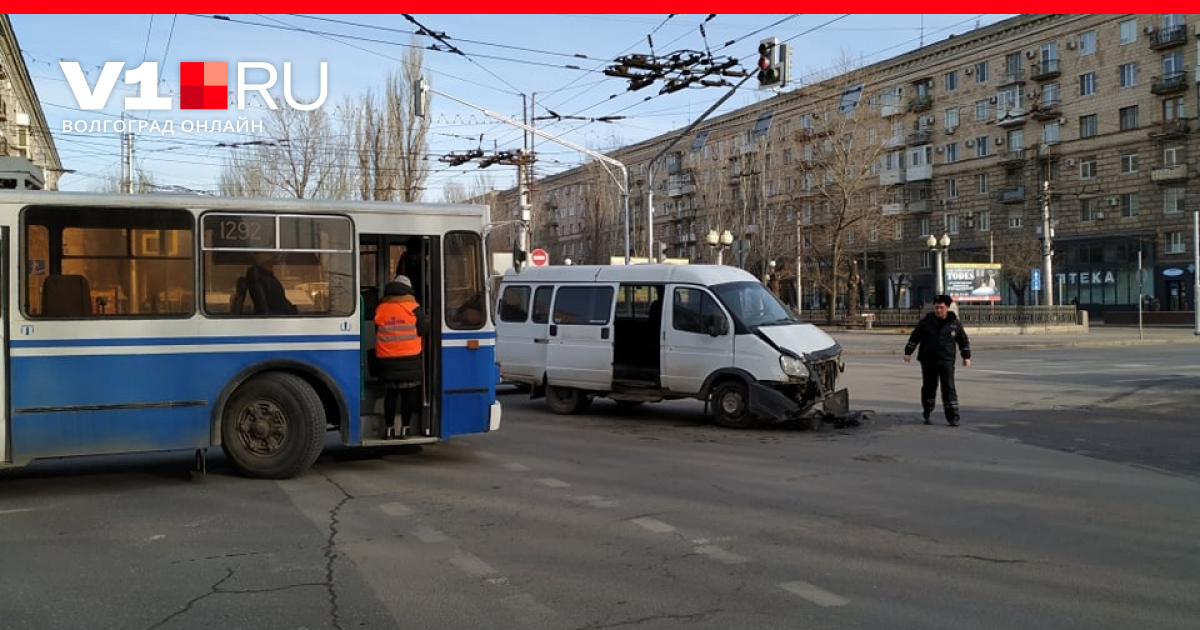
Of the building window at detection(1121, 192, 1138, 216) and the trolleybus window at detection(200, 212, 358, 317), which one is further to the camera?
the building window at detection(1121, 192, 1138, 216)

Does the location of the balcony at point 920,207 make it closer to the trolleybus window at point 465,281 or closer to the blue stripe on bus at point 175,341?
the trolleybus window at point 465,281

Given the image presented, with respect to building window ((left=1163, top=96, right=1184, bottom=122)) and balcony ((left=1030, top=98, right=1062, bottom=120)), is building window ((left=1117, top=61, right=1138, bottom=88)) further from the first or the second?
balcony ((left=1030, top=98, right=1062, bottom=120))

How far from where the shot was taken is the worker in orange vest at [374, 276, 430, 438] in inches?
340

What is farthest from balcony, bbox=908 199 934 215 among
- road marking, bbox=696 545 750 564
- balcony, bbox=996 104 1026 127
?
road marking, bbox=696 545 750 564

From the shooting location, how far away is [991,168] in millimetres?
66312

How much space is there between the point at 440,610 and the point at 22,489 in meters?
5.46

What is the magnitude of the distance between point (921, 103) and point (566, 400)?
64.4 metres

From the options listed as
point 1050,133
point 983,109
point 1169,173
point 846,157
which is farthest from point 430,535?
point 983,109

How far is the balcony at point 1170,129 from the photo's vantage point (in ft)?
181

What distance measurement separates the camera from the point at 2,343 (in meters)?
7.59

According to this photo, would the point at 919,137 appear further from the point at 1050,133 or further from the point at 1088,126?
the point at 1088,126

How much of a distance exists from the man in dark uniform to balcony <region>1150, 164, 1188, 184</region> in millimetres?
53949

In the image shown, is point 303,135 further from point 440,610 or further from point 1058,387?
point 440,610

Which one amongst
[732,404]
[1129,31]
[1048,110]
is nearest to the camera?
[732,404]
